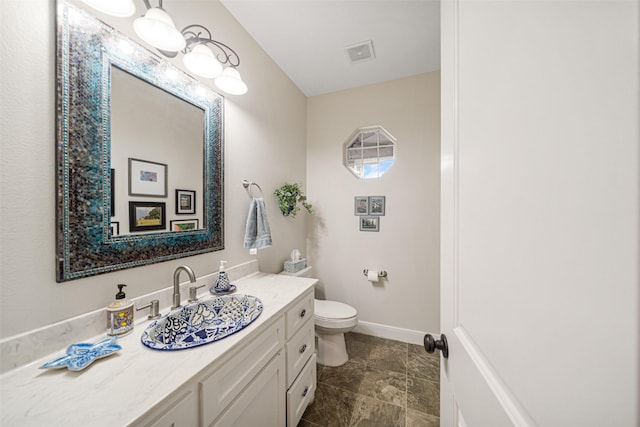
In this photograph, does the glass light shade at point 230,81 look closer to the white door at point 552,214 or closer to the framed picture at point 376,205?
the white door at point 552,214

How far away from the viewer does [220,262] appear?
53.7 inches

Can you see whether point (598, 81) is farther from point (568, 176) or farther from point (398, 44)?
point (398, 44)

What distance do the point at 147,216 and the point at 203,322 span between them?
57 cm

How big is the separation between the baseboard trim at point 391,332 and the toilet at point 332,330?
1.49 ft

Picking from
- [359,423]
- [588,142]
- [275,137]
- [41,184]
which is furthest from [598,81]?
[275,137]

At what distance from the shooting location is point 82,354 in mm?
708

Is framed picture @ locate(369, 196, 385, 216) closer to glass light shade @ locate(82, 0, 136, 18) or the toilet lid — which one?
the toilet lid

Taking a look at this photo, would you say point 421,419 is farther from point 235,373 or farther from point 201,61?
point 201,61

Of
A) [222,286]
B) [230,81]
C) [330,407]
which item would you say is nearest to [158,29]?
[230,81]

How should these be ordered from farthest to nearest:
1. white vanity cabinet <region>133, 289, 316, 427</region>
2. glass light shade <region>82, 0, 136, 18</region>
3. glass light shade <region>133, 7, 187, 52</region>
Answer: glass light shade <region>133, 7, 187, 52</region> → glass light shade <region>82, 0, 136, 18</region> → white vanity cabinet <region>133, 289, 316, 427</region>

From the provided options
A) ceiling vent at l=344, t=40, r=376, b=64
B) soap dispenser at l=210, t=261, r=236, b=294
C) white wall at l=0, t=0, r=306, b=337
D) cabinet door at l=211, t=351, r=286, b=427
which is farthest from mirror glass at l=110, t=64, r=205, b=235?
ceiling vent at l=344, t=40, r=376, b=64

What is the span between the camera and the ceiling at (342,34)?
1.48 metres

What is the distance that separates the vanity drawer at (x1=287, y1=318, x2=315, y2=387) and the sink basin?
312 mm

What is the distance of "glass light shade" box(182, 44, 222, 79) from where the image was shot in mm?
1103
